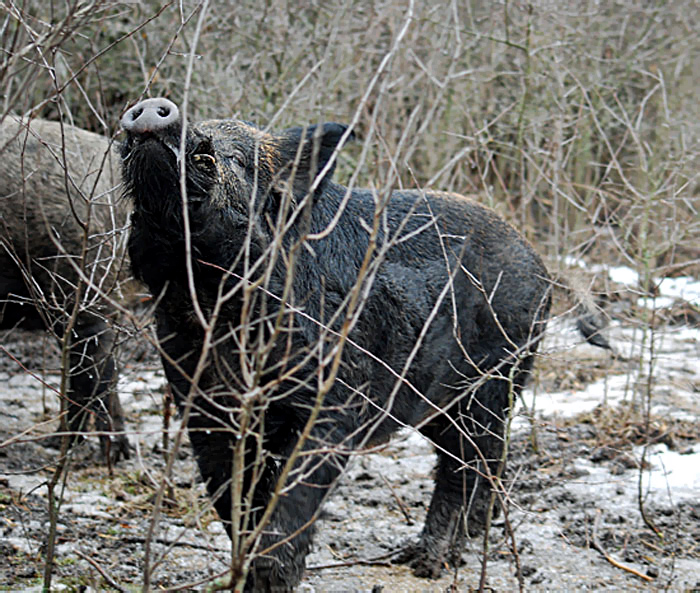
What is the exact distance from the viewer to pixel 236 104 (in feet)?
22.5

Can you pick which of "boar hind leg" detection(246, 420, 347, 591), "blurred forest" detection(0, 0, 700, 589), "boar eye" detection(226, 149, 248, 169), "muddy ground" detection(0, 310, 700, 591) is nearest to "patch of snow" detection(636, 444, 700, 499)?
"muddy ground" detection(0, 310, 700, 591)

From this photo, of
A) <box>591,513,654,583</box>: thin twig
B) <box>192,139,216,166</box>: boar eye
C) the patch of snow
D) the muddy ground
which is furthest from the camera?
the patch of snow

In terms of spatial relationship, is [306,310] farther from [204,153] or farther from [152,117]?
[152,117]

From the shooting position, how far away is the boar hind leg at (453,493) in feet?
15.1

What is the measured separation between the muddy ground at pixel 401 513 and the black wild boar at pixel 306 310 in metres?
0.27

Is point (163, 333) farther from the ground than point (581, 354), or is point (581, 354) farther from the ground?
point (163, 333)

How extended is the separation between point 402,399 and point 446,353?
0.38 metres

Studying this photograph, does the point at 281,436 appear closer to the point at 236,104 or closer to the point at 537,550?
the point at 537,550

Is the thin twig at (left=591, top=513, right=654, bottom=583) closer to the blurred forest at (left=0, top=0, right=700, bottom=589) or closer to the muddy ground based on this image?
the muddy ground

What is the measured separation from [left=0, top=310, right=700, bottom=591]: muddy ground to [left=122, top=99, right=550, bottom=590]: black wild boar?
10.6 inches

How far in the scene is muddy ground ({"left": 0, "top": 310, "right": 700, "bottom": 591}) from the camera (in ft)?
14.1

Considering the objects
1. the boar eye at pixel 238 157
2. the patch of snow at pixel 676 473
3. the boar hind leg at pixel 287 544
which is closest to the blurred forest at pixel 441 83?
the patch of snow at pixel 676 473

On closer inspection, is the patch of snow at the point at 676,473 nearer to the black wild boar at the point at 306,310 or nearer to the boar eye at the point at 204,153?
the black wild boar at the point at 306,310

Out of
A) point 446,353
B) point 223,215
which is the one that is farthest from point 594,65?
point 223,215
